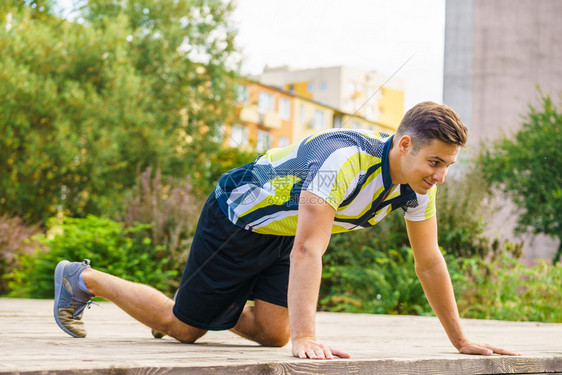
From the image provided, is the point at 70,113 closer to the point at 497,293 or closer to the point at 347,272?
the point at 347,272

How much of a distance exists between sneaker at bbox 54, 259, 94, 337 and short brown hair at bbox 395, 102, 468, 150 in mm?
1530

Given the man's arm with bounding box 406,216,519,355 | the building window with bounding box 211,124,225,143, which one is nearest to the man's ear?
the man's arm with bounding box 406,216,519,355

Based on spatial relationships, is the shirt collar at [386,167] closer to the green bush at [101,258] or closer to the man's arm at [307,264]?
the man's arm at [307,264]

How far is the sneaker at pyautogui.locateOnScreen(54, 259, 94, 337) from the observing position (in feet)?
8.40

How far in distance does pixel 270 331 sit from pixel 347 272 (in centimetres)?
417

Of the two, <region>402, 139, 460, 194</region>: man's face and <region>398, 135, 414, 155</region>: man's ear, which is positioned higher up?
<region>398, 135, 414, 155</region>: man's ear

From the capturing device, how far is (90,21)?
15.3 meters

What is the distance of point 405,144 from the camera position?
82.0 inches

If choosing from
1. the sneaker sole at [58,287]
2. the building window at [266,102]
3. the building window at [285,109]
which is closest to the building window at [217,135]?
the sneaker sole at [58,287]

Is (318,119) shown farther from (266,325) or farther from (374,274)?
→ (266,325)

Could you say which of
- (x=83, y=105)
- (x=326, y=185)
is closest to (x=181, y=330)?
(x=326, y=185)

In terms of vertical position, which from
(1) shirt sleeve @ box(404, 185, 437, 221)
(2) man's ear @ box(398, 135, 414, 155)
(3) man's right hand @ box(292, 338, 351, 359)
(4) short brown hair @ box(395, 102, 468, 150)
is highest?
(4) short brown hair @ box(395, 102, 468, 150)

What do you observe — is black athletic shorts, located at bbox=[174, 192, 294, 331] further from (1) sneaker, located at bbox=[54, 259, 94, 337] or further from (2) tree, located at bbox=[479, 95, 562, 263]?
(2) tree, located at bbox=[479, 95, 562, 263]

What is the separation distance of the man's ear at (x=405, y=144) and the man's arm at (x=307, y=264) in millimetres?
→ 326
